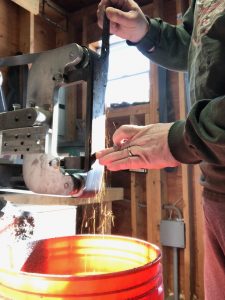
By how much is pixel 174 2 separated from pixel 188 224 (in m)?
1.61

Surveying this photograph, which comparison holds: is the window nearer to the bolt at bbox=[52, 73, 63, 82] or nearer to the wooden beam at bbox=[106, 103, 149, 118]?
the wooden beam at bbox=[106, 103, 149, 118]

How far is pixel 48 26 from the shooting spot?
2.73 m

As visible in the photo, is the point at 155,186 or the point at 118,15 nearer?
the point at 118,15

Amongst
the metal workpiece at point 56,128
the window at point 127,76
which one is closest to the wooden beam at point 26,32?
the window at point 127,76

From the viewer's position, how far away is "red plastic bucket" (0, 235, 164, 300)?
499mm

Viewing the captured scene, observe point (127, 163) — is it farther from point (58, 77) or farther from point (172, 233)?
point (172, 233)

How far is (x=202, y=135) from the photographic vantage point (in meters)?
0.53

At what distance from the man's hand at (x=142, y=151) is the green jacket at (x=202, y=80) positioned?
23 millimetres

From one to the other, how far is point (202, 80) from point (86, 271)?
54 cm

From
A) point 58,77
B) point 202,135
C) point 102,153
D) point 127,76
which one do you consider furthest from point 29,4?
point 202,135

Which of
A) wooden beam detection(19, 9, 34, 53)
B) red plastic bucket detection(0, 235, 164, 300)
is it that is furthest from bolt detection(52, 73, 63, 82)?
wooden beam detection(19, 9, 34, 53)

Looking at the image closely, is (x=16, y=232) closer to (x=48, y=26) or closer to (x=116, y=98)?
(x=116, y=98)

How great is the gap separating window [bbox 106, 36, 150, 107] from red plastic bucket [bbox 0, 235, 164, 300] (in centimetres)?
171

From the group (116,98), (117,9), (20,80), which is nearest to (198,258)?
(116,98)
